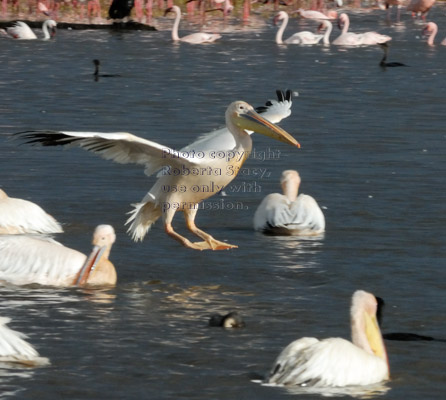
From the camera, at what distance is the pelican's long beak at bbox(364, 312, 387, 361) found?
635cm

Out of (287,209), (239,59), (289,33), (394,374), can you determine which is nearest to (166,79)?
(239,59)

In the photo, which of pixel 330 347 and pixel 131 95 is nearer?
pixel 330 347

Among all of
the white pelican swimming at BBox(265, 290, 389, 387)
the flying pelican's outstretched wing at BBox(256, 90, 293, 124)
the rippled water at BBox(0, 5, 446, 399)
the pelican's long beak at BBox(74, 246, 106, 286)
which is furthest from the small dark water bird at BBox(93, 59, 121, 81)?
the white pelican swimming at BBox(265, 290, 389, 387)

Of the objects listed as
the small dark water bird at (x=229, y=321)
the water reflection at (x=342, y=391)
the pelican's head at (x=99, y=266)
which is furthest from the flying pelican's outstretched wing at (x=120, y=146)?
the water reflection at (x=342, y=391)

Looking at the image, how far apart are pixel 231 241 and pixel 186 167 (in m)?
0.86

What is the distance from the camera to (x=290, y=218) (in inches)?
392

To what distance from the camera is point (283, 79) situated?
2142cm

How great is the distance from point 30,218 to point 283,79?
1200 cm

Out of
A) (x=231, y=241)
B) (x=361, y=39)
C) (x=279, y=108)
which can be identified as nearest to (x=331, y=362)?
(x=231, y=241)

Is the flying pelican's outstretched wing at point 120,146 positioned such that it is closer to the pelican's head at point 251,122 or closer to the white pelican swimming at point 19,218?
the pelican's head at point 251,122

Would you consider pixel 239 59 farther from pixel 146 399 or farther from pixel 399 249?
pixel 146 399

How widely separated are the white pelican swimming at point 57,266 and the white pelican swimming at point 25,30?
18571mm

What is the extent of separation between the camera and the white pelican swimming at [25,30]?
87.7 feet

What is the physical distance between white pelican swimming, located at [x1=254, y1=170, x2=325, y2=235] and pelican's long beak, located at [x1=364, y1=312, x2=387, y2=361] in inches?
139
